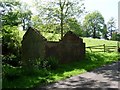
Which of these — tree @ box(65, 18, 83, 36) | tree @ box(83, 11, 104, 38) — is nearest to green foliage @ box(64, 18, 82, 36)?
tree @ box(65, 18, 83, 36)

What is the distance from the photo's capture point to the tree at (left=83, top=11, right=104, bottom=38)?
109875mm

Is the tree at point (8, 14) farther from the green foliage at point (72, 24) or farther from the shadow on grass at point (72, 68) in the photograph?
the green foliage at point (72, 24)

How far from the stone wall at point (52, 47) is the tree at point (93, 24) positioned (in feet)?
266

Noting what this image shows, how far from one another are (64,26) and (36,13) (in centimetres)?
438

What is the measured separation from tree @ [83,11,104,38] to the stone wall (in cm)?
8112

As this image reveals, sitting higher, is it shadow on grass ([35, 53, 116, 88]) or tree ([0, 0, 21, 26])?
tree ([0, 0, 21, 26])

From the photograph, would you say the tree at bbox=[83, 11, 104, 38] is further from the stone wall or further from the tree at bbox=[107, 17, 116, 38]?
the stone wall

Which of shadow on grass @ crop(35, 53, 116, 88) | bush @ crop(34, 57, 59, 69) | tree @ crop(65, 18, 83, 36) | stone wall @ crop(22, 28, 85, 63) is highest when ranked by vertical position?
tree @ crop(65, 18, 83, 36)

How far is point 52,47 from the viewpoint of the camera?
2544cm

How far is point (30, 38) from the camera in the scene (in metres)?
27.4

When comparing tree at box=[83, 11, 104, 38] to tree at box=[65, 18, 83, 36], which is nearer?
tree at box=[65, 18, 83, 36]

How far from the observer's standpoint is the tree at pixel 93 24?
110m

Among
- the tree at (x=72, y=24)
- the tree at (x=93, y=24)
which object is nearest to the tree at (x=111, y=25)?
the tree at (x=93, y=24)

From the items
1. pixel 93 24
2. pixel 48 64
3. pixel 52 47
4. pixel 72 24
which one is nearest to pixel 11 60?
pixel 52 47
